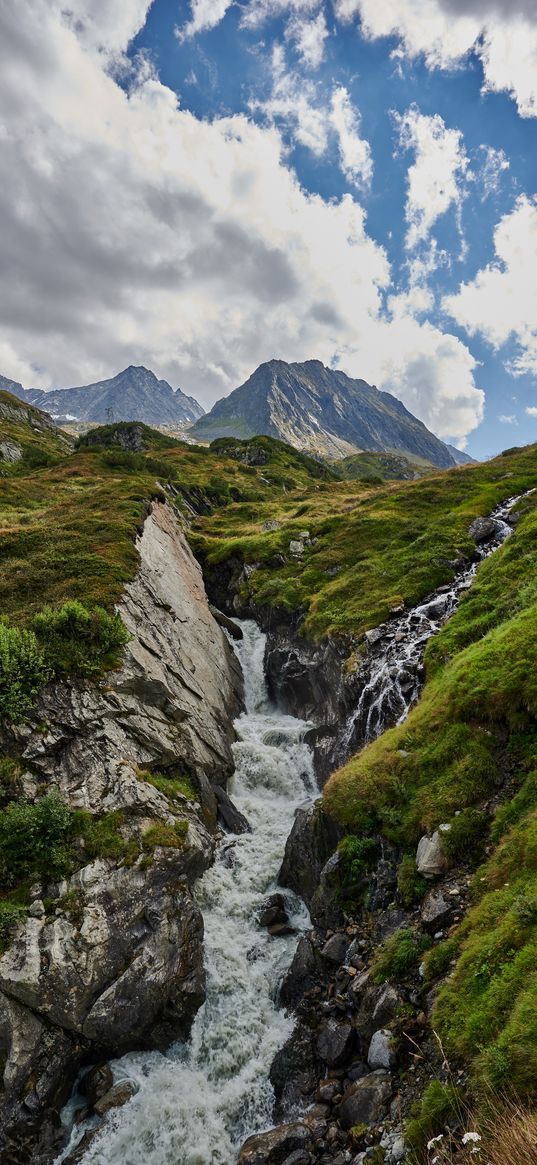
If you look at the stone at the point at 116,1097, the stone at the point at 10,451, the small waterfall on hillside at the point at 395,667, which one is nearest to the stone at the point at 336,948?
the stone at the point at 116,1097

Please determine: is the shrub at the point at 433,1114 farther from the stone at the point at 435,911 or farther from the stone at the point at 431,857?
the stone at the point at 431,857

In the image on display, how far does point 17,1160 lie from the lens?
1312cm

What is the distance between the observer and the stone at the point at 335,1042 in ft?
44.0

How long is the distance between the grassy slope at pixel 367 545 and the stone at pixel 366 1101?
23.7 m

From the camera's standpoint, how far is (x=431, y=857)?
14594 mm

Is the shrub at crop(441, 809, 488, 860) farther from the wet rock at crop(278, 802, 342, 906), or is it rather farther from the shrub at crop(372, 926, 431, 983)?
the wet rock at crop(278, 802, 342, 906)

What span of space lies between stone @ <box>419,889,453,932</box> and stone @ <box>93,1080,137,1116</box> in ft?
36.2

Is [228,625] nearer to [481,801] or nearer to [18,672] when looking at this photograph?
[18,672]

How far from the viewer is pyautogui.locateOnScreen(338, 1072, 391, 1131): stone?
1075 cm

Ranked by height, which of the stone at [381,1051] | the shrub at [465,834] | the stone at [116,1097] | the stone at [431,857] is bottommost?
the stone at [116,1097]

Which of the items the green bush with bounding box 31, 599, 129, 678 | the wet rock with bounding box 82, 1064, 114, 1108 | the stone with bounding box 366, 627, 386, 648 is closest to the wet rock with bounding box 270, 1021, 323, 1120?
the wet rock with bounding box 82, 1064, 114, 1108

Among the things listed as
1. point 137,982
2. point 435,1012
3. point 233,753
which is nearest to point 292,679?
point 233,753

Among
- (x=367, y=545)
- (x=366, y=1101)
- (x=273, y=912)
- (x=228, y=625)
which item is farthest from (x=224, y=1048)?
(x=367, y=545)

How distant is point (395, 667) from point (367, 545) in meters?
24.4
